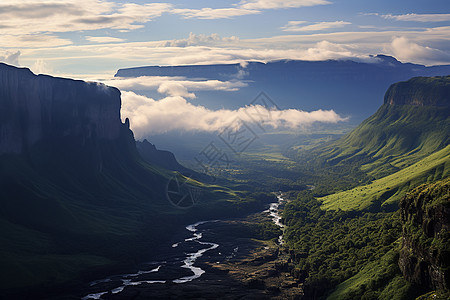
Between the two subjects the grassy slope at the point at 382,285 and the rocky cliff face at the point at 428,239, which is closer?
the rocky cliff face at the point at 428,239

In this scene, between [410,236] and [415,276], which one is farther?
[410,236]

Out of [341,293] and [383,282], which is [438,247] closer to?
[383,282]

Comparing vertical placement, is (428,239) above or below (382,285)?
above

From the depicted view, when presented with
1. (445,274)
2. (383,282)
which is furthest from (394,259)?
(445,274)

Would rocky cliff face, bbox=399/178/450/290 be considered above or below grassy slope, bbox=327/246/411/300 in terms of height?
above

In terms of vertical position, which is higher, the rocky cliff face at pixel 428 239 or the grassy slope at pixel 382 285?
the rocky cliff face at pixel 428 239

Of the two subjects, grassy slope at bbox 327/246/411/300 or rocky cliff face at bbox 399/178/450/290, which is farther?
grassy slope at bbox 327/246/411/300

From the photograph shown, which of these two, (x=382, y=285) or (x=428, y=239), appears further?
(x=382, y=285)

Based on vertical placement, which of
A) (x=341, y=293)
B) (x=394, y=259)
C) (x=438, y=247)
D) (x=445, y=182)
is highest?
(x=445, y=182)
